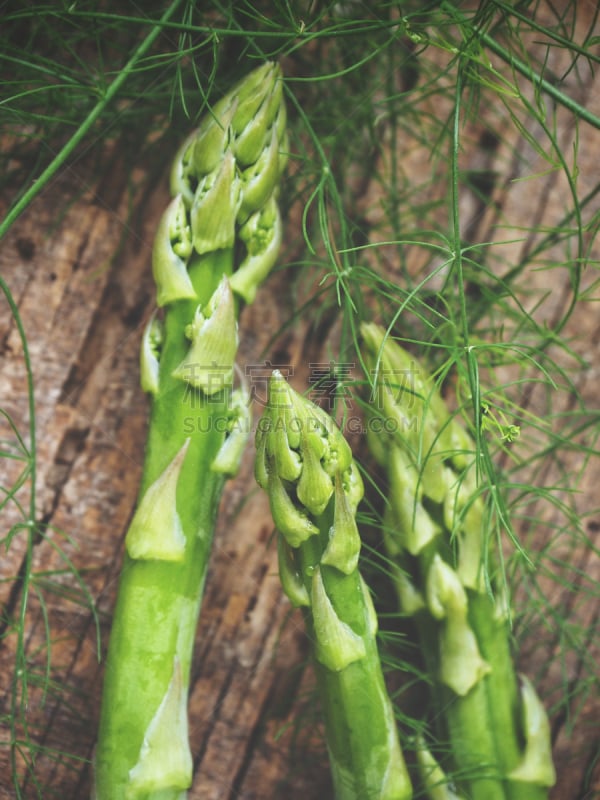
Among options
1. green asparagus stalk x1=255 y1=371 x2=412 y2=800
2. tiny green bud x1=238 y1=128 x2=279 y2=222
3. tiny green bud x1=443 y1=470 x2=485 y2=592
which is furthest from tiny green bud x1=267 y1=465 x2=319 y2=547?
tiny green bud x1=238 y1=128 x2=279 y2=222

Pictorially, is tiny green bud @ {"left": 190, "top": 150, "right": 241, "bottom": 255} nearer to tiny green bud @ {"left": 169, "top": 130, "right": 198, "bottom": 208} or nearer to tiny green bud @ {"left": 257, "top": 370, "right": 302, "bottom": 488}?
tiny green bud @ {"left": 169, "top": 130, "right": 198, "bottom": 208}

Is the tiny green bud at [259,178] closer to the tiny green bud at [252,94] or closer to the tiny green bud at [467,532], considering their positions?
the tiny green bud at [252,94]

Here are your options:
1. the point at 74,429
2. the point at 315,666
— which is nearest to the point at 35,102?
the point at 74,429

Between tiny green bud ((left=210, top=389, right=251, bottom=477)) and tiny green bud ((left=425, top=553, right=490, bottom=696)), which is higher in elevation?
tiny green bud ((left=210, top=389, right=251, bottom=477))

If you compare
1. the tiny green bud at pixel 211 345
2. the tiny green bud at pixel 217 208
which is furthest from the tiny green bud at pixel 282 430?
the tiny green bud at pixel 217 208

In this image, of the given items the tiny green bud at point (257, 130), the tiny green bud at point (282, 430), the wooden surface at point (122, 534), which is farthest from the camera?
the wooden surface at point (122, 534)

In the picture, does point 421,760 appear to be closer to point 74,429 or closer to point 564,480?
point 564,480

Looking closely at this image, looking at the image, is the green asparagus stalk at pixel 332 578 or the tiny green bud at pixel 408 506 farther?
the tiny green bud at pixel 408 506
